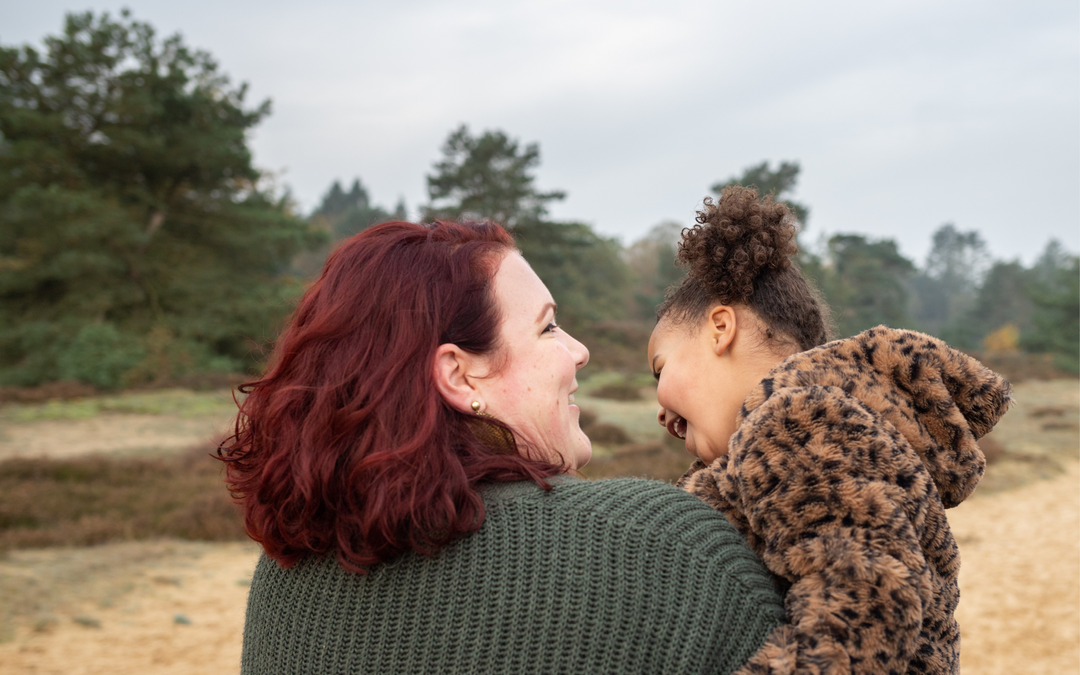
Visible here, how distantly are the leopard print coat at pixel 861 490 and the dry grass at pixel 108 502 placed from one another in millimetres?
6277

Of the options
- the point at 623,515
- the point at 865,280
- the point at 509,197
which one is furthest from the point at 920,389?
the point at 865,280

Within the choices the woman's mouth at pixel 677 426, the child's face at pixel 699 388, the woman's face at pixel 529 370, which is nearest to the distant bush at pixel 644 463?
the woman's mouth at pixel 677 426

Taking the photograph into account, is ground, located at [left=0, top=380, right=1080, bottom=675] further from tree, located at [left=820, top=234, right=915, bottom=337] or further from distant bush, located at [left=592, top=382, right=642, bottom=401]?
tree, located at [left=820, top=234, right=915, bottom=337]

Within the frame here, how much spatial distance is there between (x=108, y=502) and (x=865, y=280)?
99.4 ft

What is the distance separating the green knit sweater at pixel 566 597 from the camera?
1.10m

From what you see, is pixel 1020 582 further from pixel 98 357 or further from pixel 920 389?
pixel 98 357

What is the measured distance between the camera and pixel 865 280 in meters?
31.6

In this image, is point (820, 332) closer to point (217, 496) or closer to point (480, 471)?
point (480, 471)

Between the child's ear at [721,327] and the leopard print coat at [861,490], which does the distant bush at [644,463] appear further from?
the leopard print coat at [861,490]

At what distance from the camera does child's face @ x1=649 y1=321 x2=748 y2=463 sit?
1.95 m

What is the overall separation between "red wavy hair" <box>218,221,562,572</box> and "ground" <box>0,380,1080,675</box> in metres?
4.49

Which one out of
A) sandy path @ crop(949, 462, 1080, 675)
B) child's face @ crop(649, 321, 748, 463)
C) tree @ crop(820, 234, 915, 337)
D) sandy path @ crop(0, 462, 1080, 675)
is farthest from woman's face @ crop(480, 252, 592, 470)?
tree @ crop(820, 234, 915, 337)

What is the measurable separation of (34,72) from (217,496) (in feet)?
52.2

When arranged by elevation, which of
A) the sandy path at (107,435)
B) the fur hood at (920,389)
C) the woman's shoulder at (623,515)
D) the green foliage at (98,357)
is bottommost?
the sandy path at (107,435)
